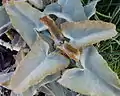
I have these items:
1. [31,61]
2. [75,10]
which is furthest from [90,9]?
[31,61]

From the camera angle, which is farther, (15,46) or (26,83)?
(15,46)

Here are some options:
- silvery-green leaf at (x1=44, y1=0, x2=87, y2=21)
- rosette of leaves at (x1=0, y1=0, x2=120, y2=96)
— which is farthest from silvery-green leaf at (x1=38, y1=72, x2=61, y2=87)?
silvery-green leaf at (x1=44, y1=0, x2=87, y2=21)

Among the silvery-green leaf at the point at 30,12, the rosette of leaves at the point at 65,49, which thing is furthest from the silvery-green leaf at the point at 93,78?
the silvery-green leaf at the point at 30,12

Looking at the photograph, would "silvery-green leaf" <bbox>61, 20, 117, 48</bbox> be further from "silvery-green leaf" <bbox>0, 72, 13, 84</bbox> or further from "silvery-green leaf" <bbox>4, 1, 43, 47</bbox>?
"silvery-green leaf" <bbox>0, 72, 13, 84</bbox>

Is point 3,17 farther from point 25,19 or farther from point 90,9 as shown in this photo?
point 90,9

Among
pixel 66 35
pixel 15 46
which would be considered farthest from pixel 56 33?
pixel 15 46

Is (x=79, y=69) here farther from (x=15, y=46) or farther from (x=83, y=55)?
(x=15, y=46)
